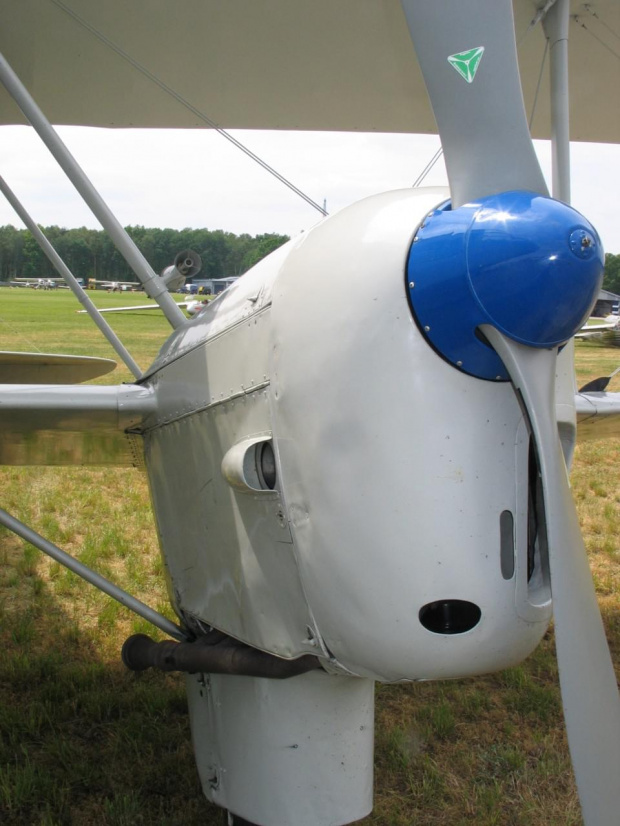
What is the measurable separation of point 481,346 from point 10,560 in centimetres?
587

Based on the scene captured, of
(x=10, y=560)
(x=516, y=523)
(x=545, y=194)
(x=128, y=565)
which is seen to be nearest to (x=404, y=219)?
(x=545, y=194)

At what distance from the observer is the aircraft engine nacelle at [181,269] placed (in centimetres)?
396

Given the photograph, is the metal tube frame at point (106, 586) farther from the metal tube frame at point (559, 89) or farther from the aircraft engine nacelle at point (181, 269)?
the metal tube frame at point (559, 89)

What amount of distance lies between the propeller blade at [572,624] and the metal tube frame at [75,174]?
1.88 meters

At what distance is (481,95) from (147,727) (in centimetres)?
363

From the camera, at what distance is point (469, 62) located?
2.22 m

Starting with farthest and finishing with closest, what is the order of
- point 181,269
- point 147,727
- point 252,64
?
1. point 252,64
2. point 147,727
3. point 181,269

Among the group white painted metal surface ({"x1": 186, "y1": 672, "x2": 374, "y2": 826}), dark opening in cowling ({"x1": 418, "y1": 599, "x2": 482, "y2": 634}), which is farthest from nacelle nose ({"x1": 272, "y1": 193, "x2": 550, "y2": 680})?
white painted metal surface ({"x1": 186, "y1": 672, "x2": 374, "y2": 826})

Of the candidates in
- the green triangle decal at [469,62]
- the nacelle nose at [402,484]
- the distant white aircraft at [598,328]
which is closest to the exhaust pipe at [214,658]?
the nacelle nose at [402,484]

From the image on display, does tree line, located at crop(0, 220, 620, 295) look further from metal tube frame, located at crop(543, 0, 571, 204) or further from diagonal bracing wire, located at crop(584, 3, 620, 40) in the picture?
metal tube frame, located at crop(543, 0, 571, 204)

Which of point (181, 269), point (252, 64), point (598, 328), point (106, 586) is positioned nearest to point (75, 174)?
point (181, 269)

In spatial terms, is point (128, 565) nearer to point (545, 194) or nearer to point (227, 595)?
point (227, 595)

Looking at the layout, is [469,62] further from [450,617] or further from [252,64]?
[252,64]

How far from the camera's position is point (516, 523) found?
2.23 m
